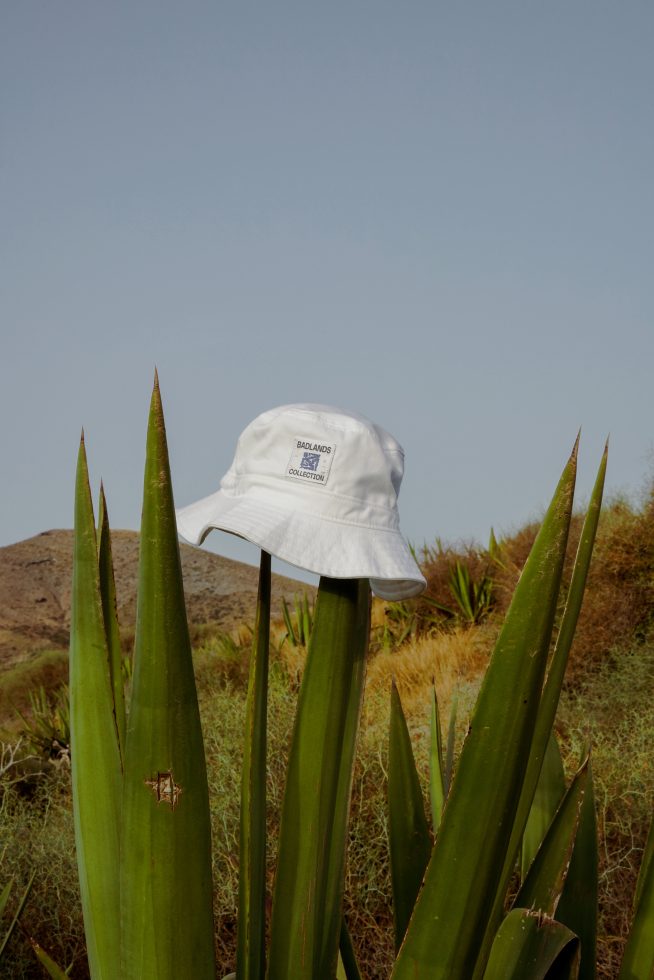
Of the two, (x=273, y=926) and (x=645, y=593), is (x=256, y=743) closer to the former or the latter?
(x=273, y=926)

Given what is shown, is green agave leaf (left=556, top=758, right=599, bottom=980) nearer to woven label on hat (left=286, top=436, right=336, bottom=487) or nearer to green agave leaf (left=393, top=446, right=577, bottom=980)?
green agave leaf (left=393, top=446, right=577, bottom=980)

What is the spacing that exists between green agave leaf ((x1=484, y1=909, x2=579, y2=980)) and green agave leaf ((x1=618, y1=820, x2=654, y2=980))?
21cm

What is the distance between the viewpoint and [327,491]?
139cm

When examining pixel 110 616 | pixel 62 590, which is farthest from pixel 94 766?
pixel 62 590

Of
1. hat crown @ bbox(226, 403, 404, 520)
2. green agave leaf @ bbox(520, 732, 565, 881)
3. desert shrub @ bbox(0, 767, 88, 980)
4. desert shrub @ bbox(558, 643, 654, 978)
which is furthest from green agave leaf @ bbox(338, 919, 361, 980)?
desert shrub @ bbox(0, 767, 88, 980)

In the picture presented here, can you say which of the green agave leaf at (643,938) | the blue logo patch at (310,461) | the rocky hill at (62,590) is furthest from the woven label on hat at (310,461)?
the rocky hill at (62,590)

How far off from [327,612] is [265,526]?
152 mm

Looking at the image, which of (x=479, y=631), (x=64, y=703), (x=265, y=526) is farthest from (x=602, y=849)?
(x=64, y=703)

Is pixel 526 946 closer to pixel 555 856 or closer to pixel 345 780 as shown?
pixel 555 856

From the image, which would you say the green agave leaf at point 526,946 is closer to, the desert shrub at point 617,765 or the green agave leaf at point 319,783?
the green agave leaf at point 319,783

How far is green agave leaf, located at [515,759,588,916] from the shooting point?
4.54ft

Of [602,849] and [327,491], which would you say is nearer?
[327,491]

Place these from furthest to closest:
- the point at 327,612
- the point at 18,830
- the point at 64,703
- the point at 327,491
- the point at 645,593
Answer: the point at 64,703 → the point at 645,593 → the point at 18,830 → the point at 327,491 → the point at 327,612

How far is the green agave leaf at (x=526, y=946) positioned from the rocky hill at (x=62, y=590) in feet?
35.7
